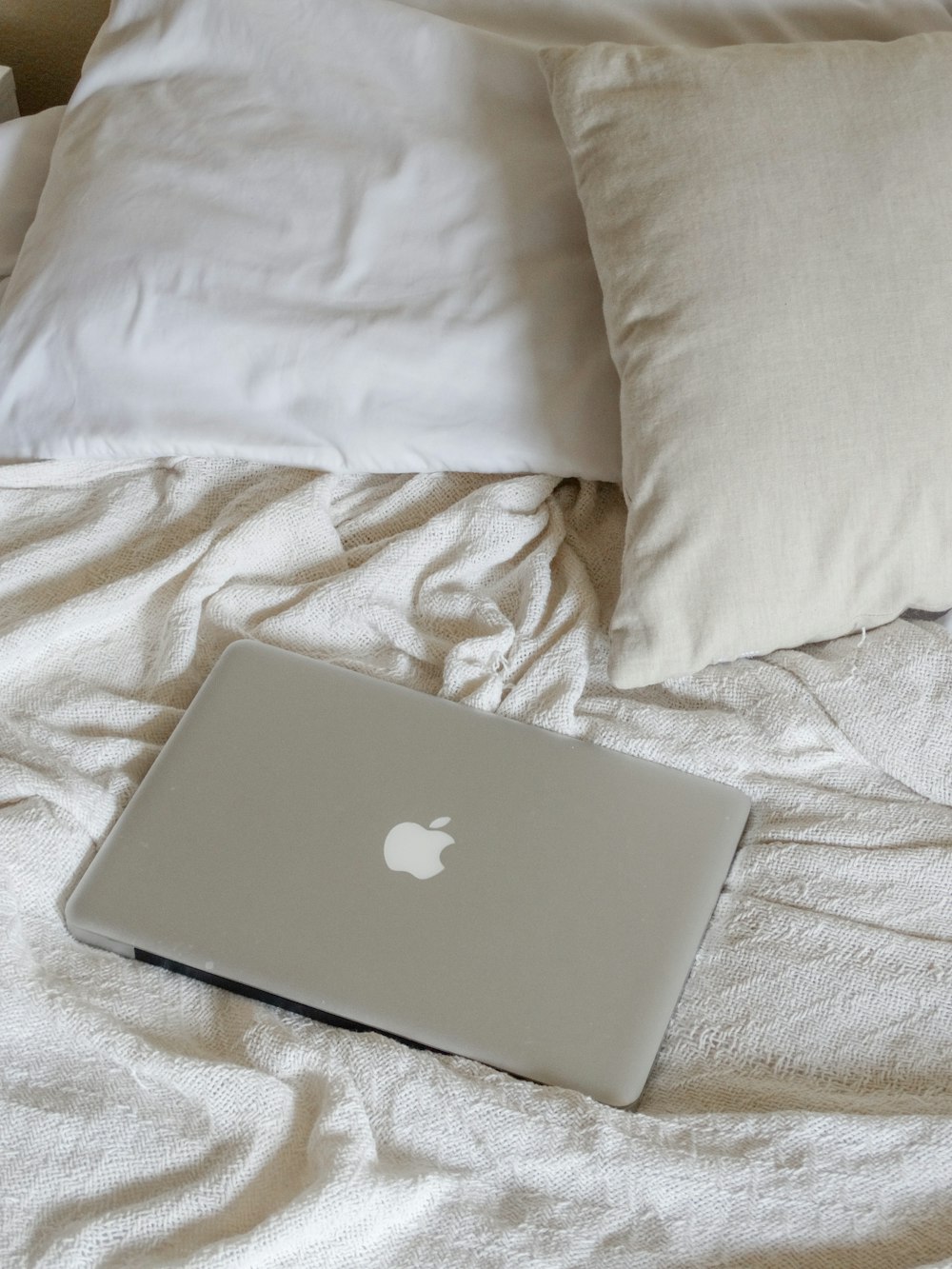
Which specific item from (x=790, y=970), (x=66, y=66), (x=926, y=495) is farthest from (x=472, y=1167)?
(x=66, y=66)

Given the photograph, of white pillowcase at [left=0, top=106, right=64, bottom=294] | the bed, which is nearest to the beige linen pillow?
the bed

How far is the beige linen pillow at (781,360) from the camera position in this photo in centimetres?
96

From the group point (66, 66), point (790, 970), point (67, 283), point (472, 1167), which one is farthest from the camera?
point (66, 66)

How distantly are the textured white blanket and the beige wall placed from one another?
2.42 feet

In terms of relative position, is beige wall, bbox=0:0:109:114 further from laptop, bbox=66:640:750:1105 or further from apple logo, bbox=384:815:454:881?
apple logo, bbox=384:815:454:881

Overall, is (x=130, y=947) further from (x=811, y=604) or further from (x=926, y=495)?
(x=926, y=495)

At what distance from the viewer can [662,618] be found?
98 centimetres

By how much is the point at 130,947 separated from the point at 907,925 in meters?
0.52

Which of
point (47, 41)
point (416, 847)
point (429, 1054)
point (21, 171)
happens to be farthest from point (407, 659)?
point (47, 41)

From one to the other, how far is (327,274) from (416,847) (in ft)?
1.67

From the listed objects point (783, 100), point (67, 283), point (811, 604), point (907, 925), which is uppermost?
point (783, 100)

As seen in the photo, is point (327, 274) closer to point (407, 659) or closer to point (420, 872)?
point (407, 659)

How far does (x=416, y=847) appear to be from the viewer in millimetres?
927

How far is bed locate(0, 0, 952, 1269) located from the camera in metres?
0.78
